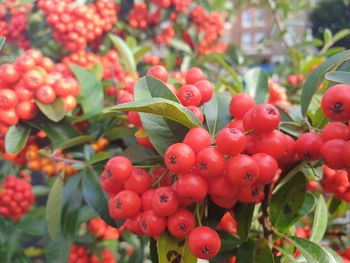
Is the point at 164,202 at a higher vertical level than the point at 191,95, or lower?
lower

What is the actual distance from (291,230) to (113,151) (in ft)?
2.29

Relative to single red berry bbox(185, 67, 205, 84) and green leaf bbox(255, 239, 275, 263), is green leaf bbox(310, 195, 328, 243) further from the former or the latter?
single red berry bbox(185, 67, 205, 84)

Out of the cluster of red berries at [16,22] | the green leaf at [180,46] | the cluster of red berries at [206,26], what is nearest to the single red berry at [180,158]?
the green leaf at [180,46]

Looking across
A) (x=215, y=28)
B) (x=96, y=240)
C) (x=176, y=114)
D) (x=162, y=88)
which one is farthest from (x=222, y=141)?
(x=215, y=28)

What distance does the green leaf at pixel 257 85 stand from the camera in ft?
4.97

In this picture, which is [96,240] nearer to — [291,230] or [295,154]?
[291,230]

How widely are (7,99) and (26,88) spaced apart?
83 millimetres

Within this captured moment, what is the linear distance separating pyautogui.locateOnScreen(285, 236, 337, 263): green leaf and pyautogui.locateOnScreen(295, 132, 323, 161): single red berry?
256 mm

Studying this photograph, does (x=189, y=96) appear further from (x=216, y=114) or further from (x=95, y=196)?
(x=95, y=196)

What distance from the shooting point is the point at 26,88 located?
1.41 m

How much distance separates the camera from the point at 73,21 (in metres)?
2.37

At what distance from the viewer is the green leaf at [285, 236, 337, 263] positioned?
3.17 feet

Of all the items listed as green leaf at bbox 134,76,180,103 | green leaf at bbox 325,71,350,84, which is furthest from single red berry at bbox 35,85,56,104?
green leaf at bbox 325,71,350,84

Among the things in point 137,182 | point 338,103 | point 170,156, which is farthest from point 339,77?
point 137,182
